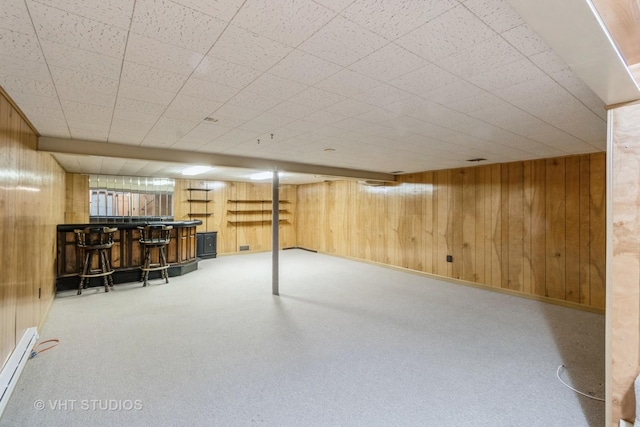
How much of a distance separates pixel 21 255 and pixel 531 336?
4956 millimetres

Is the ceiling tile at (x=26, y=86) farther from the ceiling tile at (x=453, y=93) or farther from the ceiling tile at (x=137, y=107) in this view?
the ceiling tile at (x=453, y=93)

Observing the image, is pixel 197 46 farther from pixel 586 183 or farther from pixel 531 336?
pixel 586 183

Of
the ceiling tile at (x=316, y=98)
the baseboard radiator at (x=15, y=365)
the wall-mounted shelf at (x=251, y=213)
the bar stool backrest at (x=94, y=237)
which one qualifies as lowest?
the baseboard radiator at (x=15, y=365)

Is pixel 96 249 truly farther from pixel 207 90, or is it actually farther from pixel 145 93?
pixel 207 90

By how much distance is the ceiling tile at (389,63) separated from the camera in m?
1.52

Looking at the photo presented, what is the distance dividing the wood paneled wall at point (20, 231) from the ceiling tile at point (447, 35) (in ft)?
8.74

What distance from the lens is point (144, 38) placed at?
1378 millimetres

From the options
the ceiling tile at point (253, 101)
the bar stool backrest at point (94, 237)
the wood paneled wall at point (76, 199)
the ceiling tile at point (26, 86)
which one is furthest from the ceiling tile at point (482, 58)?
the wood paneled wall at point (76, 199)

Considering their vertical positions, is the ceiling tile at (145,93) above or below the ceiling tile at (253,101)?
below

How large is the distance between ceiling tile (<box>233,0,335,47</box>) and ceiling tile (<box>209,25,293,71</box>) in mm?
53

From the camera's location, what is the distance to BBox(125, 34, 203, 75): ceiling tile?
142 cm

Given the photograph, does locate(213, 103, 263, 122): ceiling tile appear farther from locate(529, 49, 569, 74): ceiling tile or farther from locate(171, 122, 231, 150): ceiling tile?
locate(529, 49, 569, 74): ceiling tile

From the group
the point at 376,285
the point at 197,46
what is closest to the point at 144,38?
the point at 197,46

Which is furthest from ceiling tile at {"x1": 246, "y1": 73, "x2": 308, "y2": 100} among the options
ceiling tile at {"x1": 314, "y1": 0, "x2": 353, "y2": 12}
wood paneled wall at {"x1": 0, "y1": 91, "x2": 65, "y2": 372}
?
wood paneled wall at {"x1": 0, "y1": 91, "x2": 65, "y2": 372}
